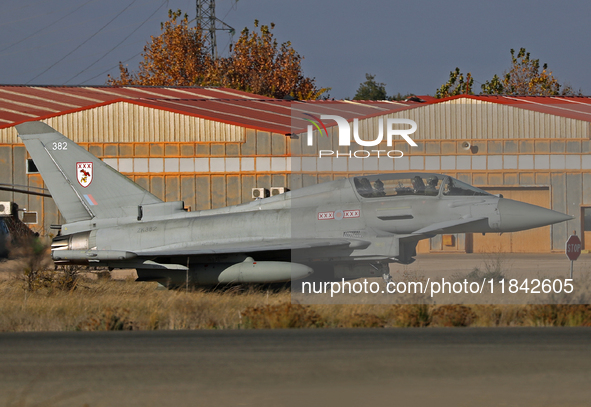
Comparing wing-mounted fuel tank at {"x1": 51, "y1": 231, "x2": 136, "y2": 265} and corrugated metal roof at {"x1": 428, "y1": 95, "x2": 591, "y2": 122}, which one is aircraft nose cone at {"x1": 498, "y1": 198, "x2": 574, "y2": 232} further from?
corrugated metal roof at {"x1": 428, "y1": 95, "x2": 591, "y2": 122}

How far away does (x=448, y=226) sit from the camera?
1353cm

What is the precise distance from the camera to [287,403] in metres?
6.08

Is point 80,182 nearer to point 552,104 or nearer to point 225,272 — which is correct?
point 225,272

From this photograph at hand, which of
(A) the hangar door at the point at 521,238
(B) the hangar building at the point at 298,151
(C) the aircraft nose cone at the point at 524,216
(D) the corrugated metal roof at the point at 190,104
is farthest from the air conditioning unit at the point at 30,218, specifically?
(C) the aircraft nose cone at the point at 524,216

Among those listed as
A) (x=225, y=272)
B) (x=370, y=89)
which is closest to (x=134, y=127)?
(x=225, y=272)

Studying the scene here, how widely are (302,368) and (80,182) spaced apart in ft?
33.6

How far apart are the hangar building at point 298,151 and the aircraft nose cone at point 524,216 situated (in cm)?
1117

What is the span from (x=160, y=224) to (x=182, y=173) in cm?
1402

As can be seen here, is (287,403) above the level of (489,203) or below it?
below

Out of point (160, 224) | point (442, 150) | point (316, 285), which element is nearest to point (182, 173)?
point (442, 150)

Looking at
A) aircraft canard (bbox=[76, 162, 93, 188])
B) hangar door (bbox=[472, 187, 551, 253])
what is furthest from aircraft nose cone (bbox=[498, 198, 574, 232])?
hangar door (bbox=[472, 187, 551, 253])

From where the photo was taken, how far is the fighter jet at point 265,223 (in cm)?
1368

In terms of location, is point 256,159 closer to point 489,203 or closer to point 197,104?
point 197,104

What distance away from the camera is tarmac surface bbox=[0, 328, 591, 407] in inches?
245
